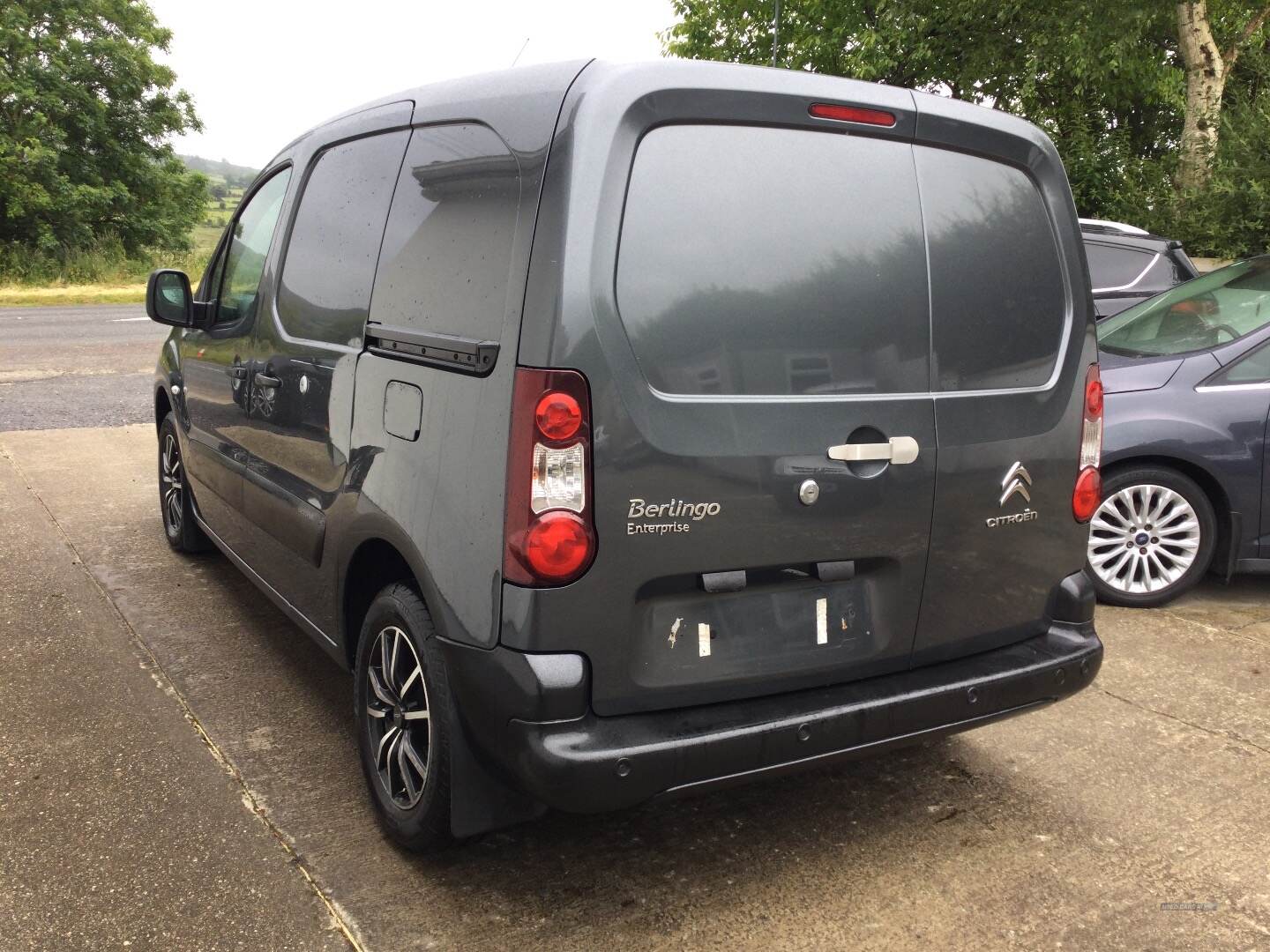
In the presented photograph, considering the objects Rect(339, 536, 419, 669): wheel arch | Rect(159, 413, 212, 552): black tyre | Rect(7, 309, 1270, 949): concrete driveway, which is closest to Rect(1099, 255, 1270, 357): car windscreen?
Rect(7, 309, 1270, 949): concrete driveway

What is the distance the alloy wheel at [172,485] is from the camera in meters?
5.58

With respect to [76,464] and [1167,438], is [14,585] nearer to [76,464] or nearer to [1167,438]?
[76,464]

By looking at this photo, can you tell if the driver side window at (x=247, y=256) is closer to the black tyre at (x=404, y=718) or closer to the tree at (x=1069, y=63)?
the black tyre at (x=404, y=718)

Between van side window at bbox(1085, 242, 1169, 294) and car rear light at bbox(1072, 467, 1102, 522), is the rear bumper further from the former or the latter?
van side window at bbox(1085, 242, 1169, 294)

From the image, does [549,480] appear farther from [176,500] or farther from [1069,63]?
[1069,63]

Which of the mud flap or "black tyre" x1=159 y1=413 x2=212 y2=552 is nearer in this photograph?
the mud flap

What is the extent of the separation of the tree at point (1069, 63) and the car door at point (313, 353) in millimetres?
13601

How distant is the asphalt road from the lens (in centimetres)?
981

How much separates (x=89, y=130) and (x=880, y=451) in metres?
35.9

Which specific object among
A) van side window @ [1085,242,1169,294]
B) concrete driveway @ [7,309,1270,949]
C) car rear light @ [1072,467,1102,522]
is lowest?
concrete driveway @ [7,309,1270,949]

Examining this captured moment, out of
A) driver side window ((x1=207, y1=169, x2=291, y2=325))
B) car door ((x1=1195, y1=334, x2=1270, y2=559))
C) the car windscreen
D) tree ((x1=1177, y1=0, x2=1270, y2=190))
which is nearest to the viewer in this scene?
driver side window ((x1=207, y1=169, x2=291, y2=325))

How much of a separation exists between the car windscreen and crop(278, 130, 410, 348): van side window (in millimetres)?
3944

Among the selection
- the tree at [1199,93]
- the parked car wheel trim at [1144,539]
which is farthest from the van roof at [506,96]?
the tree at [1199,93]

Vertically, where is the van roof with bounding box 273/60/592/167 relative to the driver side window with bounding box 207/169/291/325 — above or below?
above
